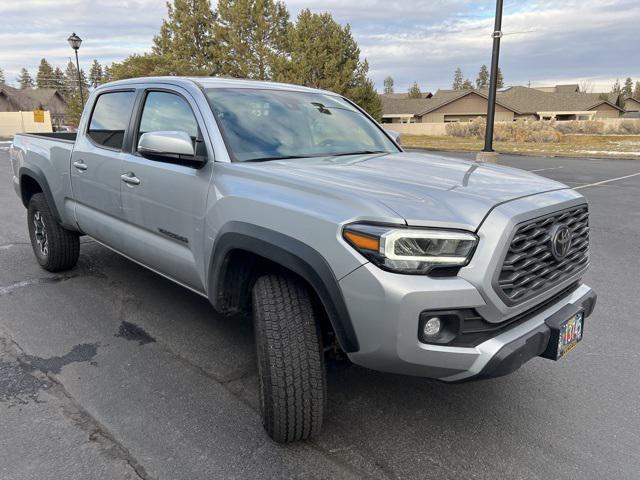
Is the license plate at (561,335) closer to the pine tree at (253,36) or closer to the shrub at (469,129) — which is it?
the shrub at (469,129)

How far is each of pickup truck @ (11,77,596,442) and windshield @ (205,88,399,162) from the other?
0.01m

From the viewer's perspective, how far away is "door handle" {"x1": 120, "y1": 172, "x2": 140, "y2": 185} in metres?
3.50

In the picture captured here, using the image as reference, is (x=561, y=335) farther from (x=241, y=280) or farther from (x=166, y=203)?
(x=166, y=203)

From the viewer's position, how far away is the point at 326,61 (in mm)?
35906

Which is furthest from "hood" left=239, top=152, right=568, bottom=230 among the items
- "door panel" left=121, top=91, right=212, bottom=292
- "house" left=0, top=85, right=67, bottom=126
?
"house" left=0, top=85, right=67, bottom=126

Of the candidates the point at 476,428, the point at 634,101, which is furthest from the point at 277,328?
the point at 634,101

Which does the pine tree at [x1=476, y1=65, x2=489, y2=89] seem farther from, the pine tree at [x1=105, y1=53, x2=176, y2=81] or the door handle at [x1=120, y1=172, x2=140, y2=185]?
the door handle at [x1=120, y1=172, x2=140, y2=185]

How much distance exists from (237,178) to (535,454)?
2.00m

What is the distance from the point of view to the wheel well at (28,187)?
5.20 meters

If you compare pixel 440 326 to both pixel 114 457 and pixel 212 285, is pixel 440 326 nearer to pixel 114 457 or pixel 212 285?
pixel 212 285

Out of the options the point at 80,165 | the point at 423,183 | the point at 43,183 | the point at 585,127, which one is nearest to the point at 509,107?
the point at 585,127

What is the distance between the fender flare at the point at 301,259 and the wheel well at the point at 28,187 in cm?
347

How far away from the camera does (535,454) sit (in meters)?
2.47

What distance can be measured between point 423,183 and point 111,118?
281 centimetres
